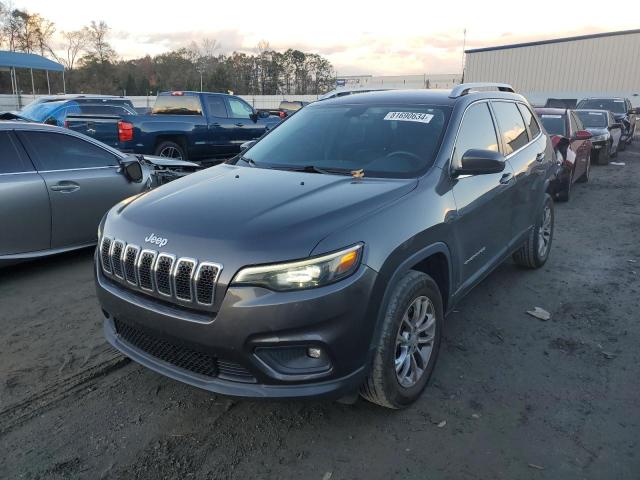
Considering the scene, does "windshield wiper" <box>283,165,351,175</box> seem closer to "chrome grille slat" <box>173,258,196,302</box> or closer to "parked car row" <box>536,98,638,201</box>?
"chrome grille slat" <box>173,258,196,302</box>

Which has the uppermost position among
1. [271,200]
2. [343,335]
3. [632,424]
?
[271,200]

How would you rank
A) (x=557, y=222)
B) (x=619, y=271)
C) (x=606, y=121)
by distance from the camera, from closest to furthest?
(x=619, y=271), (x=557, y=222), (x=606, y=121)

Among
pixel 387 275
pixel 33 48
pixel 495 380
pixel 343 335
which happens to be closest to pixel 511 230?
pixel 495 380

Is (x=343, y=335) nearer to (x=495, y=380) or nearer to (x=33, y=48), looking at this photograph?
(x=495, y=380)

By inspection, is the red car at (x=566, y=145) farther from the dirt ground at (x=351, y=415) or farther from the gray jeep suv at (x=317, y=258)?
the gray jeep suv at (x=317, y=258)

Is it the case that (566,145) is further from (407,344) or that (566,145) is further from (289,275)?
(289,275)

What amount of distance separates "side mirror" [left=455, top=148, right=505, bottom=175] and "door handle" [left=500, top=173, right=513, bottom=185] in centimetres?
73

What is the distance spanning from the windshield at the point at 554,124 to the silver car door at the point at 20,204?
8.66m

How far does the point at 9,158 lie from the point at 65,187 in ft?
1.79

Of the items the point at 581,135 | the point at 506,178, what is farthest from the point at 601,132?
the point at 506,178

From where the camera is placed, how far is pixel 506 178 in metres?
4.22

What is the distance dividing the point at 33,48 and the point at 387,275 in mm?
82261

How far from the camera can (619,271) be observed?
18.4 ft

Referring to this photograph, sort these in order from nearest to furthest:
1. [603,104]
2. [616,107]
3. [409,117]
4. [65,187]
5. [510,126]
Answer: [409,117] < [510,126] < [65,187] < [616,107] < [603,104]
